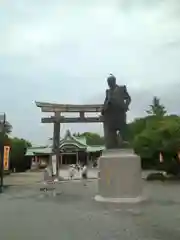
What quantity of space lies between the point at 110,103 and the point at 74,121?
23.8 m

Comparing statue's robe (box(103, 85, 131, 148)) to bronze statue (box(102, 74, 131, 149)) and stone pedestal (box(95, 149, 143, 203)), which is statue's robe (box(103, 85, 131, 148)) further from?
stone pedestal (box(95, 149, 143, 203))

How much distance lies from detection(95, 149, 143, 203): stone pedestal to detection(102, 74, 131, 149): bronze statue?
3.36 feet

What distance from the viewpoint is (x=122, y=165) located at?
12.8m

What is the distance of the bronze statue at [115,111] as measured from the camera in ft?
45.9

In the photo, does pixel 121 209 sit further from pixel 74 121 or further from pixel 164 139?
pixel 74 121

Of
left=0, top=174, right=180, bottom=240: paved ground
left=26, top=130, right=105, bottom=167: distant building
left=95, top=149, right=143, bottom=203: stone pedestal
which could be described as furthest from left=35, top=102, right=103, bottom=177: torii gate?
left=26, top=130, right=105, bottom=167: distant building

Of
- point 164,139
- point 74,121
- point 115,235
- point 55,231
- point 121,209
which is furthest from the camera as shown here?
point 74,121

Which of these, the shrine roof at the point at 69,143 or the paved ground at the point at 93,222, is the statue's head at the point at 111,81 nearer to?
the paved ground at the point at 93,222

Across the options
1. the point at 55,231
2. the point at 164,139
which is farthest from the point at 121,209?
the point at 164,139

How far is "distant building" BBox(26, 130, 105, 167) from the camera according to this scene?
63188 millimetres

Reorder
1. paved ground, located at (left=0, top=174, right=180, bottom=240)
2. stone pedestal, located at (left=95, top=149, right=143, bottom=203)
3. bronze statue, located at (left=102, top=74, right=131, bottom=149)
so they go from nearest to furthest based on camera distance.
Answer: paved ground, located at (left=0, top=174, right=180, bottom=240) → stone pedestal, located at (left=95, top=149, right=143, bottom=203) → bronze statue, located at (left=102, top=74, right=131, bottom=149)

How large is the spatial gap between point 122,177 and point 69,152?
51751 mm

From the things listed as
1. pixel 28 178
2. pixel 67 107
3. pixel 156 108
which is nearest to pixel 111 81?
pixel 67 107

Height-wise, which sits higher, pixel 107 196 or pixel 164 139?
pixel 164 139
